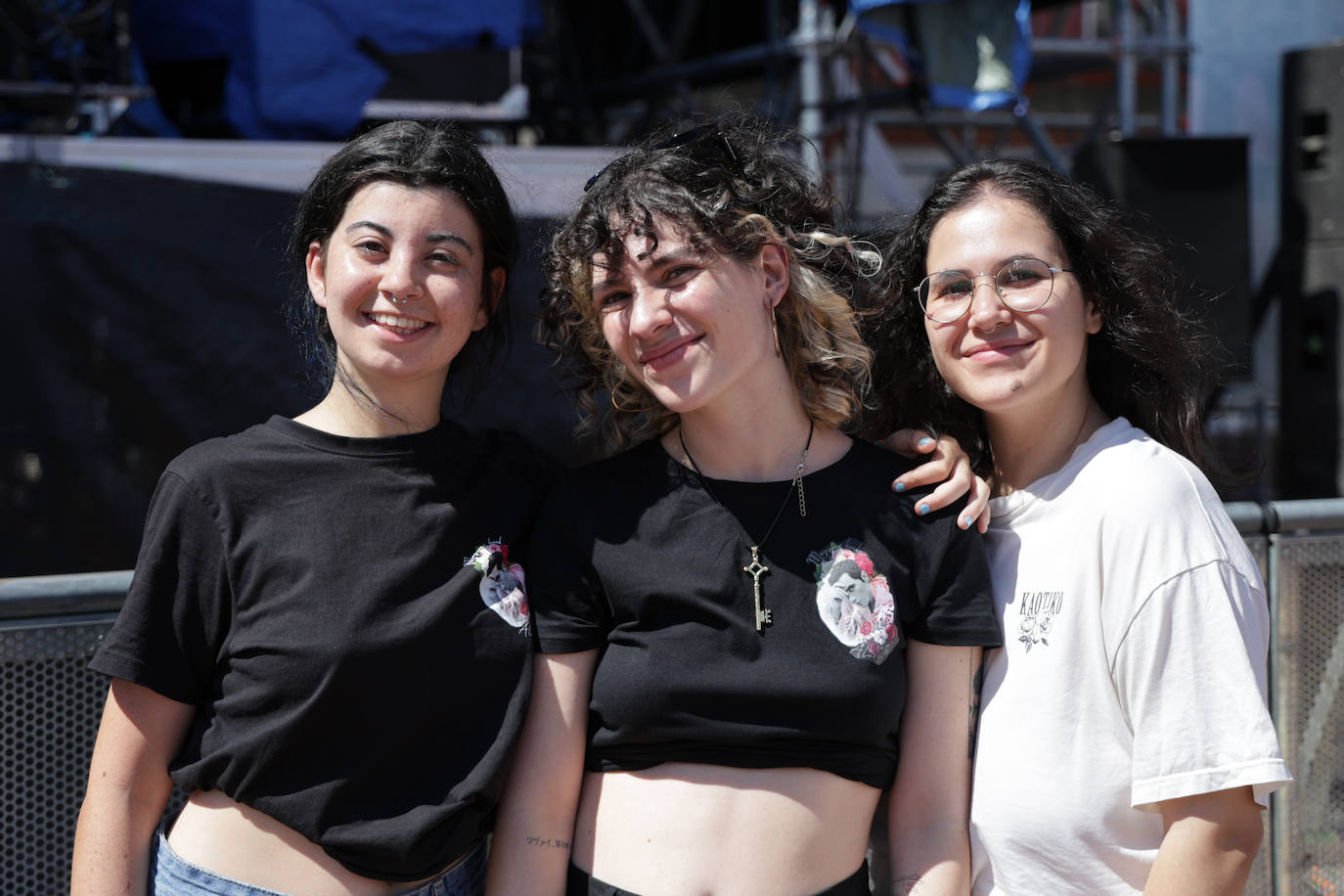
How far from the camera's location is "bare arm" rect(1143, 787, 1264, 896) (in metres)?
1.51

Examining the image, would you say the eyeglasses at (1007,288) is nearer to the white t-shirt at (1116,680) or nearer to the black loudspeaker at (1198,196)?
the white t-shirt at (1116,680)

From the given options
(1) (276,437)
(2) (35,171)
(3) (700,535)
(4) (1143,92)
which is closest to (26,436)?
(2) (35,171)

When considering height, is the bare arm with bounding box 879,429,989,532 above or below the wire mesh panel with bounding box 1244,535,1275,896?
above

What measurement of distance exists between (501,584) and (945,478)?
28.4 inches

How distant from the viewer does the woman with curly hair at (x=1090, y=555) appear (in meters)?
1.52

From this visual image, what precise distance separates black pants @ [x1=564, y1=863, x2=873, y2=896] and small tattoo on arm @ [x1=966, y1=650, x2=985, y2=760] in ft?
0.80

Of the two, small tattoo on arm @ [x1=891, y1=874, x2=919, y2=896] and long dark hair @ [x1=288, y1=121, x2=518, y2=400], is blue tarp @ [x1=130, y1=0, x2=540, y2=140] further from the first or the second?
small tattoo on arm @ [x1=891, y1=874, x2=919, y2=896]

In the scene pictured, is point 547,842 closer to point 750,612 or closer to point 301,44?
point 750,612

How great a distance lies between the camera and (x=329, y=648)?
162 centimetres

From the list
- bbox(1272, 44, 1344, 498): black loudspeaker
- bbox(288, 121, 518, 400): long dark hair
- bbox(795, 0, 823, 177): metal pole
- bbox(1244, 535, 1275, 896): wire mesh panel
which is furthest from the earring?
bbox(1272, 44, 1344, 498): black loudspeaker

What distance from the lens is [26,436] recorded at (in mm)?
3768

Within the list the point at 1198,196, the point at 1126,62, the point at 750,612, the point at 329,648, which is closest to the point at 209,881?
the point at 329,648

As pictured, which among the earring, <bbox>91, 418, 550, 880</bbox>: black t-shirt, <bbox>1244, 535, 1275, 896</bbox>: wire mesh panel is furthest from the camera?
<bbox>1244, 535, 1275, 896</bbox>: wire mesh panel

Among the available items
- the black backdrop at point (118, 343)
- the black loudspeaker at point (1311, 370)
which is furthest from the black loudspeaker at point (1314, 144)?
the black backdrop at point (118, 343)
